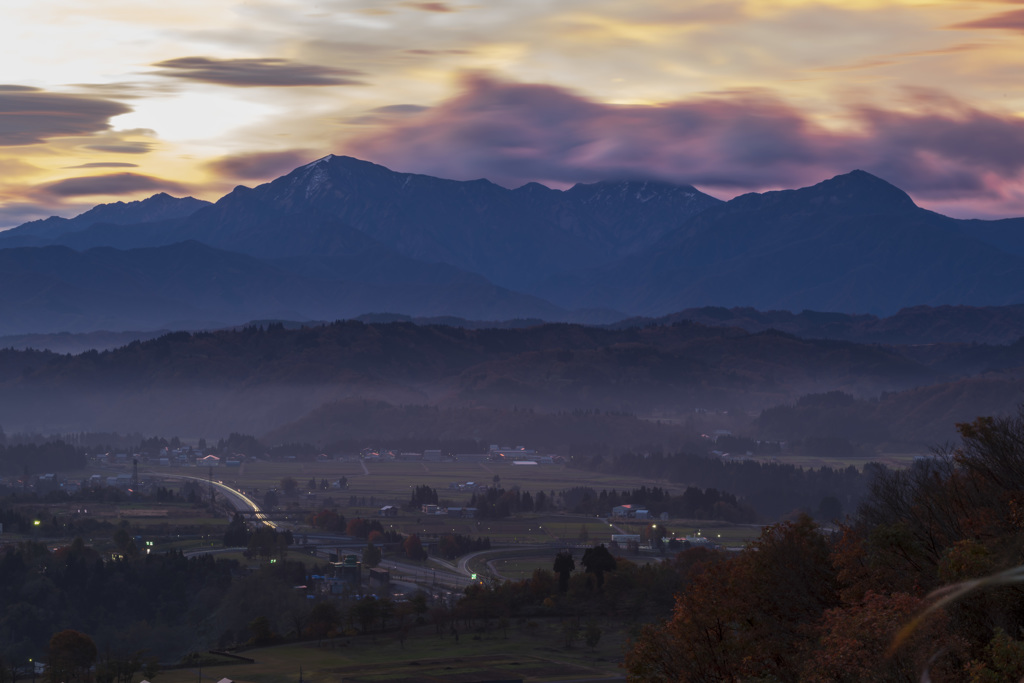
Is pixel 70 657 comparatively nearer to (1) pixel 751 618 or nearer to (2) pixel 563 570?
(2) pixel 563 570

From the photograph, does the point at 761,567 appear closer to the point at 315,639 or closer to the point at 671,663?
the point at 671,663

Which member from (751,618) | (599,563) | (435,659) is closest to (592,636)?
(435,659)

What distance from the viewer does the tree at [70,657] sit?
11900 centimetres

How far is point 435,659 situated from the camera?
409ft

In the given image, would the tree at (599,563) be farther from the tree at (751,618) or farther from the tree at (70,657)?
the tree at (751,618)

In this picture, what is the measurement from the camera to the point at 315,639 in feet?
472

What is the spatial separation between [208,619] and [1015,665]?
530 ft

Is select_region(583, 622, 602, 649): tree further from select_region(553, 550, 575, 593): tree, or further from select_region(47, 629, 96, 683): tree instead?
select_region(47, 629, 96, 683): tree

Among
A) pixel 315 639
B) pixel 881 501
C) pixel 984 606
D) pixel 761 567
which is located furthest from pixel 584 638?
pixel 984 606

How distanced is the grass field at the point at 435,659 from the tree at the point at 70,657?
10.6 m

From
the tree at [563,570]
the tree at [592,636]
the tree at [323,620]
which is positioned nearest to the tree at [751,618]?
the tree at [592,636]

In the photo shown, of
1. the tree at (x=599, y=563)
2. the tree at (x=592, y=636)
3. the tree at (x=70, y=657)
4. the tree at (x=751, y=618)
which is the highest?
the tree at (x=751, y=618)

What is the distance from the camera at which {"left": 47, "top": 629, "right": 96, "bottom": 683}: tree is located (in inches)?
4685

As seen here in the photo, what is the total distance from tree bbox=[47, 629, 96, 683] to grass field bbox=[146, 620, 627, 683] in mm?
10610
